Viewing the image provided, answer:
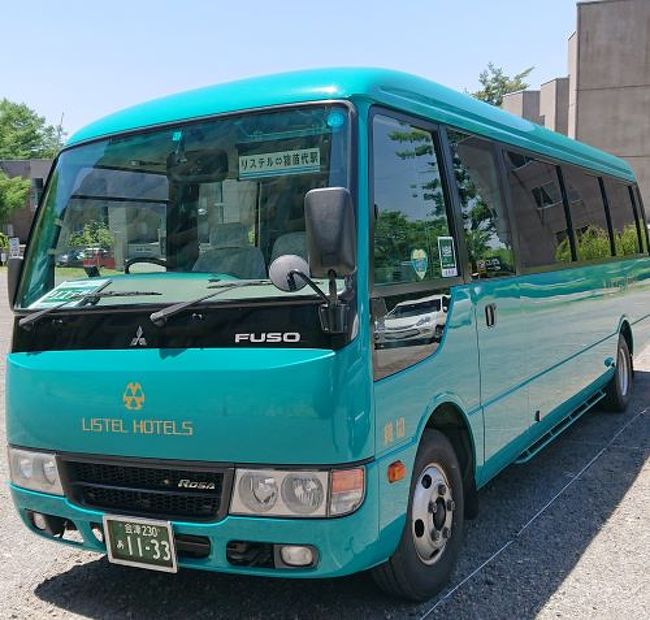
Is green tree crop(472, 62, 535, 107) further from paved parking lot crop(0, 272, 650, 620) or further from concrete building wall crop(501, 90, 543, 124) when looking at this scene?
paved parking lot crop(0, 272, 650, 620)

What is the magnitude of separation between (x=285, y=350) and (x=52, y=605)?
1.95 meters

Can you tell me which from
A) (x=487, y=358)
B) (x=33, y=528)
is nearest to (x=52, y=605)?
(x=33, y=528)

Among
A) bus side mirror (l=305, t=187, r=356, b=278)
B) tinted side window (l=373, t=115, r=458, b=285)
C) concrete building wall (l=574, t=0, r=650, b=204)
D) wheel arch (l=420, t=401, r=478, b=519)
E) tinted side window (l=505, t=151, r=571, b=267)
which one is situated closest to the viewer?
bus side mirror (l=305, t=187, r=356, b=278)

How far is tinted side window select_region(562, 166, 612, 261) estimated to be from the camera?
21.1 ft

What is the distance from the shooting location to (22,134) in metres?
83.2

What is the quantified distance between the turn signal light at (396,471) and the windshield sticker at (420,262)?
3.09ft

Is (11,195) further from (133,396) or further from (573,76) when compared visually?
(133,396)

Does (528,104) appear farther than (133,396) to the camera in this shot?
Yes

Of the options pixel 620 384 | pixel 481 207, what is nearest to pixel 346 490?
pixel 481 207

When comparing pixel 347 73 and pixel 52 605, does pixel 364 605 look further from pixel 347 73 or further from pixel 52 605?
pixel 347 73

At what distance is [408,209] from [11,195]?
2402 inches

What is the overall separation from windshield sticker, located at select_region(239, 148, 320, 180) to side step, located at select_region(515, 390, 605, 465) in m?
2.88

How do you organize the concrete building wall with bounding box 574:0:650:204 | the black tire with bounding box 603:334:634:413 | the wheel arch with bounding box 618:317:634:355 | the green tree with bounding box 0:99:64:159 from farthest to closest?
1. the green tree with bounding box 0:99:64:159
2. the concrete building wall with bounding box 574:0:650:204
3. the wheel arch with bounding box 618:317:634:355
4. the black tire with bounding box 603:334:634:413

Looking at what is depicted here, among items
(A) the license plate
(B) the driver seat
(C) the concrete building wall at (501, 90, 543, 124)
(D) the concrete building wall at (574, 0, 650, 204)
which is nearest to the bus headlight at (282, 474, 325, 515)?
(A) the license plate
